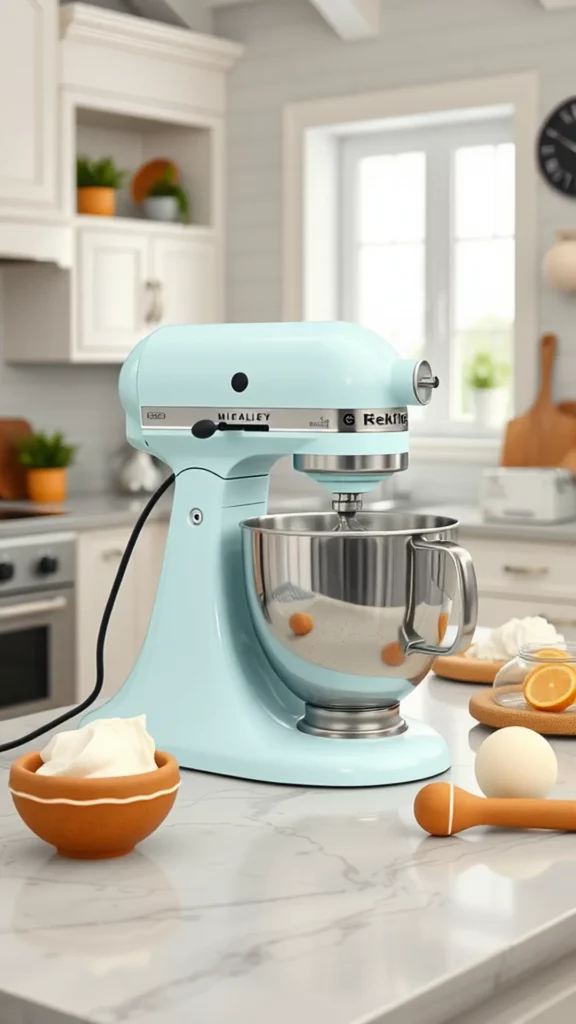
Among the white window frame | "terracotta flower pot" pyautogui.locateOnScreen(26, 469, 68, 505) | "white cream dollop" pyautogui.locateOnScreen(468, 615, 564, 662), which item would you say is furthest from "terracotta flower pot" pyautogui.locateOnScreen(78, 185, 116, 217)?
"white cream dollop" pyautogui.locateOnScreen(468, 615, 564, 662)

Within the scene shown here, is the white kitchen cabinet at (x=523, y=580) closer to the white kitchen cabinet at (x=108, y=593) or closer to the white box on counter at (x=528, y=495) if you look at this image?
the white box on counter at (x=528, y=495)

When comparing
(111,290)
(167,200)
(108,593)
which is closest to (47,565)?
(108,593)

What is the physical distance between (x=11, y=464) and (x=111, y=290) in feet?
2.16

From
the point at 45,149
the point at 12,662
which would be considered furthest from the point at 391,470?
the point at 45,149

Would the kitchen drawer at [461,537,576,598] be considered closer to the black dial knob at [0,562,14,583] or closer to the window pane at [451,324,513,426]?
the window pane at [451,324,513,426]

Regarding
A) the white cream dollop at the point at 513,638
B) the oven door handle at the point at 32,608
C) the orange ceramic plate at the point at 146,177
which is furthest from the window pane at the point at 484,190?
the white cream dollop at the point at 513,638

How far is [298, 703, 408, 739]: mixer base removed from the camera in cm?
149

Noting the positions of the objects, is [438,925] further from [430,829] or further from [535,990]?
[430,829]

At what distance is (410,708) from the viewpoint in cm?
177

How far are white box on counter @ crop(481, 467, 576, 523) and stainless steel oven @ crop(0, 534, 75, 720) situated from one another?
3.97 ft

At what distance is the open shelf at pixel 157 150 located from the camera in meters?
4.88

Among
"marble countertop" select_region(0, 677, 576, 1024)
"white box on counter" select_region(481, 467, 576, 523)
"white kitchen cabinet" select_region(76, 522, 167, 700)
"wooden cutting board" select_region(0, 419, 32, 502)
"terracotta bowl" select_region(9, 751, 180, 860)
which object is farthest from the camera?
"wooden cutting board" select_region(0, 419, 32, 502)

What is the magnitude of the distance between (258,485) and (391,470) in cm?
21

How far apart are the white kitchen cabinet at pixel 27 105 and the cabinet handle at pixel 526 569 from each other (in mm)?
1759
